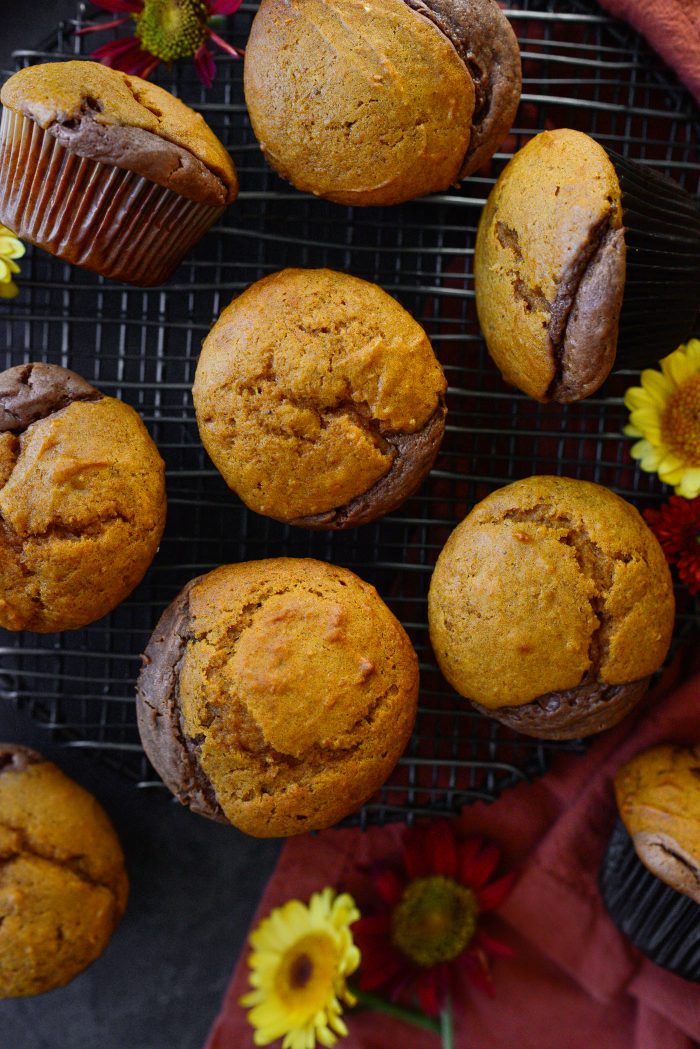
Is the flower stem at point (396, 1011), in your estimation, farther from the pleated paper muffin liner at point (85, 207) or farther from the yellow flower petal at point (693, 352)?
the pleated paper muffin liner at point (85, 207)

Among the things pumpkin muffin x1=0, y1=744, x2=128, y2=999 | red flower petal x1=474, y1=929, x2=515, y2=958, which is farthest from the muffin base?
pumpkin muffin x1=0, y1=744, x2=128, y2=999

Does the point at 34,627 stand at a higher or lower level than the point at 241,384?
lower

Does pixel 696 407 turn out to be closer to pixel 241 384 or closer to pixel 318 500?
pixel 318 500

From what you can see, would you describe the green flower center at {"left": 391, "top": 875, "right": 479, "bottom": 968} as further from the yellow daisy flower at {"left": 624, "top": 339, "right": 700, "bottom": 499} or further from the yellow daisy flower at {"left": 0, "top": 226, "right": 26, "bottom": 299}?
the yellow daisy flower at {"left": 0, "top": 226, "right": 26, "bottom": 299}

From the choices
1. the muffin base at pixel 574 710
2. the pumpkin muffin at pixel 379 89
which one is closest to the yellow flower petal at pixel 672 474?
the muffin base at pixel 574 710

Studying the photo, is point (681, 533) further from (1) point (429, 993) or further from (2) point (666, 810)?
(1) point (429, 993)

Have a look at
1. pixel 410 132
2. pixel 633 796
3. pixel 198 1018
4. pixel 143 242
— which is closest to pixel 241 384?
pixel 143 242
